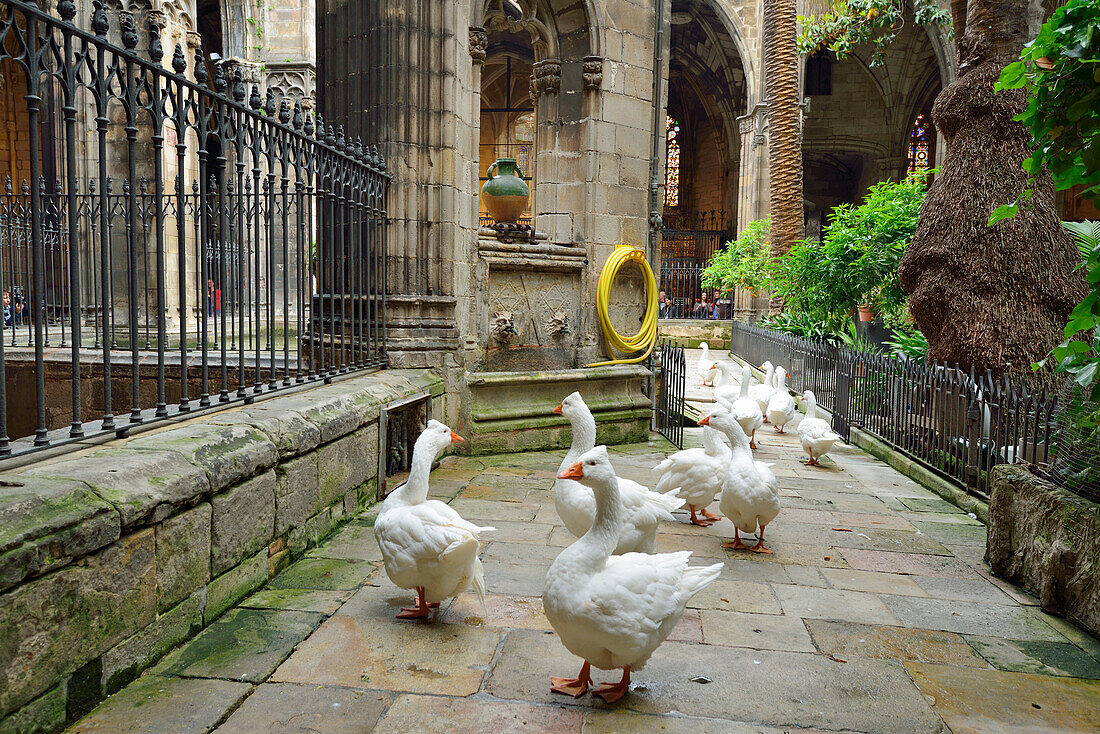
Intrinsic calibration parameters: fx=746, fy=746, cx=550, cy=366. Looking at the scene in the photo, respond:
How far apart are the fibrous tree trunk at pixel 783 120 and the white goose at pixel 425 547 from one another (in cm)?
1423

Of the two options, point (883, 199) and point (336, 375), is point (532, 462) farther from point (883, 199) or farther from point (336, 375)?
point (883, 199)

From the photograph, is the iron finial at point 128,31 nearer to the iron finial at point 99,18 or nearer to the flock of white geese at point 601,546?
the iron finial at point 99,18

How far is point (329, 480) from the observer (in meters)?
4.79

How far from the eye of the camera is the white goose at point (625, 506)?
3.96 m

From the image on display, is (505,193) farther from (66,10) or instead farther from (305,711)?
(305,711)

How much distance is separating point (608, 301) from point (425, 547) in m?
5.60

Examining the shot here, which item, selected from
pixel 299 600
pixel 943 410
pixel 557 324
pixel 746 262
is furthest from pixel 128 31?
pixel 746 262

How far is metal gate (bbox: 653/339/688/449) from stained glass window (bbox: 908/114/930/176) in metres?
27.1

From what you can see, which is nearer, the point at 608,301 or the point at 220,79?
the point at 220,79

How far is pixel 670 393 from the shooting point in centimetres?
912

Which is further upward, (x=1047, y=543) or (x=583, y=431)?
(x=583, y=431)

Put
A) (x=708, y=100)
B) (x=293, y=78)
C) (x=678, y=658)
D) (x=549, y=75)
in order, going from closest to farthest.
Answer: (x=678, y=658)
(x=549, y=75)
(x=293, y=78)
(x=708, y=100)

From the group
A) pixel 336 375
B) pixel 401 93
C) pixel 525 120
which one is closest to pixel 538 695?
pixel 336 375

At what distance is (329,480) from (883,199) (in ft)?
37.1
